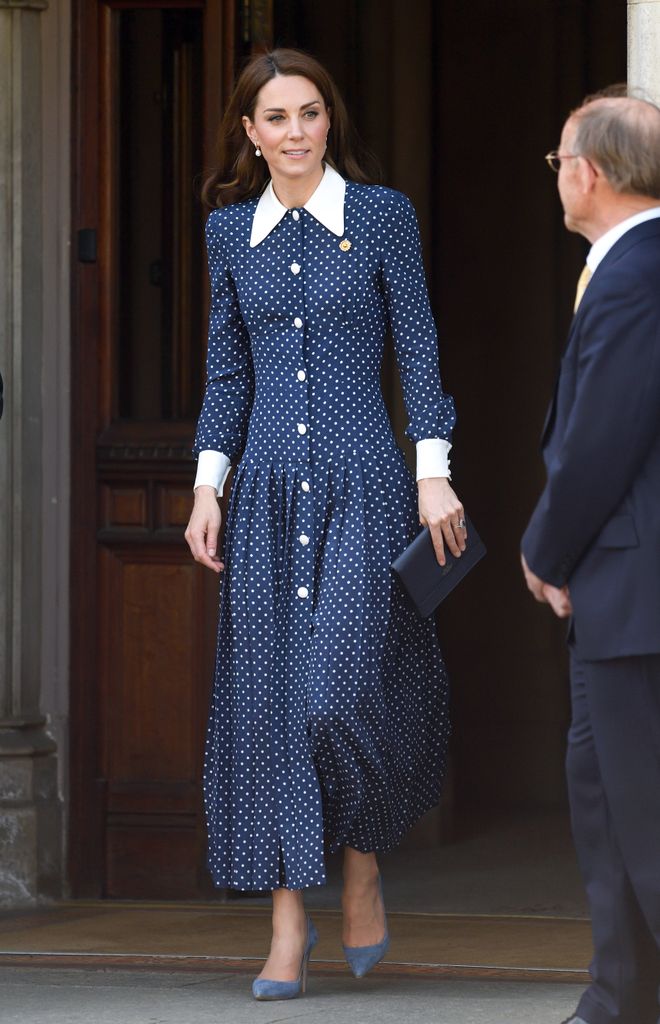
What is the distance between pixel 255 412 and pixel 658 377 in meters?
1.33

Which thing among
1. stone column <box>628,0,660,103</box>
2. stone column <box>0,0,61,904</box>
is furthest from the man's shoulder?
stone column <box>0,0,61,904</box>

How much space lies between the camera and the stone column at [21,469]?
5879mm

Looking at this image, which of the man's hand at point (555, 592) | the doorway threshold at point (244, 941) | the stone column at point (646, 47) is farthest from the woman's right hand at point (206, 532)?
the stone column at point (646, 47)

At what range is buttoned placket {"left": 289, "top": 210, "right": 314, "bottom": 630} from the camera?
4.45 m

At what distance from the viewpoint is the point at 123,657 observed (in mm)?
6055

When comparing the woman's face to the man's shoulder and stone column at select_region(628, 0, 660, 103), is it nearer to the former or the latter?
stone column at select_region(628, 0, 660, 103)

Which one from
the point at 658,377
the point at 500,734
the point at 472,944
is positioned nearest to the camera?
the point at 658,377

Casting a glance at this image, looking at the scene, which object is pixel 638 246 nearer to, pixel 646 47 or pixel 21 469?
pixel 646 47

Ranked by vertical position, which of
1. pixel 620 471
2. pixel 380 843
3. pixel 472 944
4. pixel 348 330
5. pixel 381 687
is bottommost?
pixel 472 944

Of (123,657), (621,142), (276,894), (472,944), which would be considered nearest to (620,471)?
(621,142)

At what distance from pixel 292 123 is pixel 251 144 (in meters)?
0.21

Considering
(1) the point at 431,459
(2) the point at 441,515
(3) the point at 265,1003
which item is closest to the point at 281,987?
(3) the point at 265,1003

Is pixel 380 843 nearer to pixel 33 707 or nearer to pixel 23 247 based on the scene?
pixel 33 707

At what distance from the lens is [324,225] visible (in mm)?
4516
